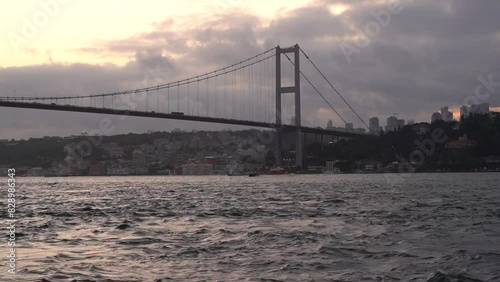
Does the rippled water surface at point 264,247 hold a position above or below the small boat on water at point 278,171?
below

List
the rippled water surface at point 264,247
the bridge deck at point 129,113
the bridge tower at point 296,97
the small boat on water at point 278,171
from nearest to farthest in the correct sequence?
the rippled water surface at point 264,247 → the bridge deck at point 129,113 → the bridge tower at point 296,97 → the small boat on water at point 278,171

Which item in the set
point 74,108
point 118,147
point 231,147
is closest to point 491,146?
point 231,147

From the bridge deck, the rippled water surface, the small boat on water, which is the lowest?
the rippled water surface

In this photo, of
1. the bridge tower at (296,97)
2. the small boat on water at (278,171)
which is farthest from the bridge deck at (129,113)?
the small boat on water at (278,171)

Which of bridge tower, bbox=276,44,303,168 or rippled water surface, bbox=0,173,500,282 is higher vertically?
bridge tower, bbox=276,44,303,168

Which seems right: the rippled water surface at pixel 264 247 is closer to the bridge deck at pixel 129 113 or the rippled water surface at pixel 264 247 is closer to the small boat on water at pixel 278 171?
the bridge deck at pixel 129 113

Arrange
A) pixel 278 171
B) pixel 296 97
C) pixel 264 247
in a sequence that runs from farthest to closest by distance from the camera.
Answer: pixel 278 171 < pixel 296 97 < pixel 264 247

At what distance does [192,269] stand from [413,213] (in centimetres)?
1054

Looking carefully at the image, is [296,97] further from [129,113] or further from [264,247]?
[264,247]

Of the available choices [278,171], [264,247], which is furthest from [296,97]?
[264,247]

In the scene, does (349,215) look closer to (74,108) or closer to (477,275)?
(477,275)

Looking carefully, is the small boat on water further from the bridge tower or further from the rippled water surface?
the rippled water surface

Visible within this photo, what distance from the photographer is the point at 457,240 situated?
12039 millimetres

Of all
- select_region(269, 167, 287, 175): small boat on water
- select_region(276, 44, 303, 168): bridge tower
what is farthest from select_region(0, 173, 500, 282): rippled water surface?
select_region(269, 167, 287, 175): small boat on water
